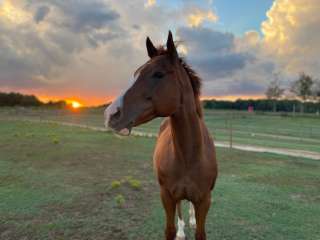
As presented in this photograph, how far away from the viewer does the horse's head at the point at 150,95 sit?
198 centimetres

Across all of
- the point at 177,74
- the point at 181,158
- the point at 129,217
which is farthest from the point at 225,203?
the point at 177,74

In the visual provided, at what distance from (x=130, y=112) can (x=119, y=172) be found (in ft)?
17.1

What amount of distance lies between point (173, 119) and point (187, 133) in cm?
20

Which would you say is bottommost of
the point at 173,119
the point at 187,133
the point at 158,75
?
the point at 187,133

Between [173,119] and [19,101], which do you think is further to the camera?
[19,101]

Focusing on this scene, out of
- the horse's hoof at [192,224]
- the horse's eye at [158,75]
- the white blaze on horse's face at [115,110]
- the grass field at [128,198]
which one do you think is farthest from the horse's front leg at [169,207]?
the horse's eye at [158,75]

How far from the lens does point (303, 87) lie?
42500 mm

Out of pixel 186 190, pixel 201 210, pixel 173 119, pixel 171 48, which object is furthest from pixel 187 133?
pixel 201 210

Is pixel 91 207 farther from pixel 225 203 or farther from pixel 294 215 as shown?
pixel 294 215

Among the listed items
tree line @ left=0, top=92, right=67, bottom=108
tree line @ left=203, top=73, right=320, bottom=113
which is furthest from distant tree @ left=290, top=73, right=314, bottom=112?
tree line @ left=0, top=92, right=67, bottom=108

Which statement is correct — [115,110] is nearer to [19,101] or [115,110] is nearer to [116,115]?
[116,115]

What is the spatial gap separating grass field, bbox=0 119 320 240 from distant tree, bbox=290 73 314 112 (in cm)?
3725

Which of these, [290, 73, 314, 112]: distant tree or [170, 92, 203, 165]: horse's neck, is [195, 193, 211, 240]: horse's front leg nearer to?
[170, 92, 203, 165]: horse's neck

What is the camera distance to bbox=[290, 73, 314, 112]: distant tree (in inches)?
1660
